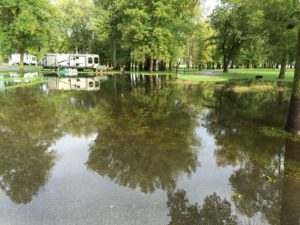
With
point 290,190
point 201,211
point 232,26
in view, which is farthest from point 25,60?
point 290,190

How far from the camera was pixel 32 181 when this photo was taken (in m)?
5.59

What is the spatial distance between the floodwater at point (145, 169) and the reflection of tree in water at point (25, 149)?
0.08ft

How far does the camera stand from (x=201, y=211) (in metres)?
→ 4.59

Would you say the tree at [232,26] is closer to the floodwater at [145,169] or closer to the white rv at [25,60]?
the floodwater at [145,169]

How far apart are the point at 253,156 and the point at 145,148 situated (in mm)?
2912

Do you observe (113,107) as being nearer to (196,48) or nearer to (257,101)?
(257,101)

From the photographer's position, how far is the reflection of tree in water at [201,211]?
4.30 metres

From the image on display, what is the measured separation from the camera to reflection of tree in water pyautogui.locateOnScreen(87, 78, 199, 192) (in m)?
5.93

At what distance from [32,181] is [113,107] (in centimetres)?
840

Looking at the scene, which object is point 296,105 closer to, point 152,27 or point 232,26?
point 152,27

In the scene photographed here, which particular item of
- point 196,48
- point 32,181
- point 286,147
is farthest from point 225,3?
point 32,181

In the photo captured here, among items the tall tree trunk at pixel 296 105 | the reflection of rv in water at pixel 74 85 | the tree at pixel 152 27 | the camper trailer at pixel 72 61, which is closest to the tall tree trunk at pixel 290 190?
the tall tree trunk at pixel 296 105

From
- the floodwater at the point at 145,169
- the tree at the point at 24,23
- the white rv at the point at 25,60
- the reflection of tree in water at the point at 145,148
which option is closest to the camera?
the floodwater at the point at 145,169

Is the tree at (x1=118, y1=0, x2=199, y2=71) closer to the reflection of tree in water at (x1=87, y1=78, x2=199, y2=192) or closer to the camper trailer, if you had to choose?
the camper trailer
